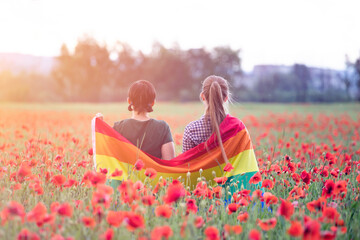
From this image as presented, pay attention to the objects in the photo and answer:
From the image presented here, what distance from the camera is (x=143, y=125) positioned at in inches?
138

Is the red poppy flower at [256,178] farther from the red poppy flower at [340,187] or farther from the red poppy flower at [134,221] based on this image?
the red poppy flower at [134,221]

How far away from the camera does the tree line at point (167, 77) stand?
39844mm

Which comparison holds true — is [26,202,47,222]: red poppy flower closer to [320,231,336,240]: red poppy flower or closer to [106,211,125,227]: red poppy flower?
[106,211,125,227]: red poppy flower

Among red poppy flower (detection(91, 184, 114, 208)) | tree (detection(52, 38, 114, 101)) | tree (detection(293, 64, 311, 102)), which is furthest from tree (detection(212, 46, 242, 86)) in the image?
red poppy flower (detection(91, 184, 114, 208))

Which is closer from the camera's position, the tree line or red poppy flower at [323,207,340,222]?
red poppy flower at [323,207,340,222]

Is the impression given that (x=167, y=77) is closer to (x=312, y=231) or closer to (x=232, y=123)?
(x=232, y=123)

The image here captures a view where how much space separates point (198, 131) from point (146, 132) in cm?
53

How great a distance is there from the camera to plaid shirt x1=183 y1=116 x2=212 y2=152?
11.5 feet

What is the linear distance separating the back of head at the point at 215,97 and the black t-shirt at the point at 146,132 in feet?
1.68

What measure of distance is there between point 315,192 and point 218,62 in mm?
45885

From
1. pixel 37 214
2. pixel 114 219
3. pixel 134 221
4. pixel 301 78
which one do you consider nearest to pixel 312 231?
pixel 134 221

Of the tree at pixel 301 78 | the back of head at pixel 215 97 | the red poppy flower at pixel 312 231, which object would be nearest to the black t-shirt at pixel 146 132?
the back of head at pixel 215 97

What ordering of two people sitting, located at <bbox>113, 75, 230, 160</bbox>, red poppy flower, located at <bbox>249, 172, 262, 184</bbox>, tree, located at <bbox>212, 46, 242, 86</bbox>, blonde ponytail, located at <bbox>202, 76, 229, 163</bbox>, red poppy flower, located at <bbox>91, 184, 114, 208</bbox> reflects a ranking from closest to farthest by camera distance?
1. red poppy flower, located at <bbox>91, 184, 114, 208</bbox>
2. red poppy flower, located at <bbox>249, 172, 262, 184</bbox>
3. blonde ponytail, located at <bbox>202, 76, 229, 163</bbox>
4. two people sitting, located at <bbox>113, 75, 230, 160</bbox>
5. tree, located at <bbox>212, 46, 242, 86</bbox>

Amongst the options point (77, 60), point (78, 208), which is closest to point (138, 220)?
point (78, 208)
